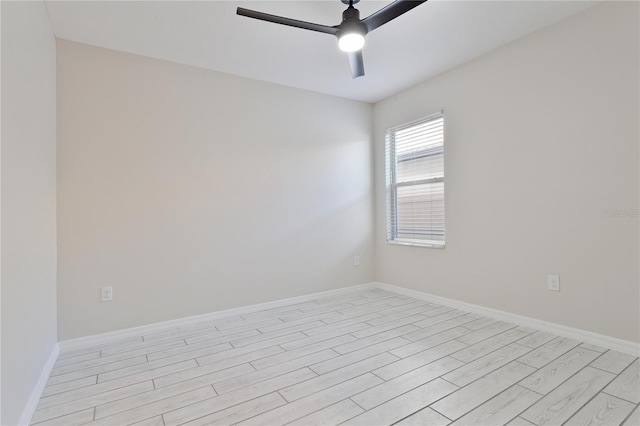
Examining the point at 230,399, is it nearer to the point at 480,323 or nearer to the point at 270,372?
the point at 270,372

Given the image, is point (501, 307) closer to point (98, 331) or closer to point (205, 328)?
point (205, 328)

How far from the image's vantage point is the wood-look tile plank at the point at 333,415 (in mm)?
1542

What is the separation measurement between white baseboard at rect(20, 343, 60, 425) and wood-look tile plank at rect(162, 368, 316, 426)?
0.64 meters

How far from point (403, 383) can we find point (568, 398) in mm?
835

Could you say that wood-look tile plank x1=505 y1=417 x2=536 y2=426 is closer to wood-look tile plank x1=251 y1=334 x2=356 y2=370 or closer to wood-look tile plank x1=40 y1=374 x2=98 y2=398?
wood-look tile plank x1=251 y1=334 x2=356 y2=370

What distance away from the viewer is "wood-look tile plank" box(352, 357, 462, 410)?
5.63 feet

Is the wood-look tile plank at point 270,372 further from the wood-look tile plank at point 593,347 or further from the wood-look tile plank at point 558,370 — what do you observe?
the wood-look tile plank at point 593,347

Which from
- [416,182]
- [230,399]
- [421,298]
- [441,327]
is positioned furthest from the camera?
[416,182]

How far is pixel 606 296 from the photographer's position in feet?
7.58

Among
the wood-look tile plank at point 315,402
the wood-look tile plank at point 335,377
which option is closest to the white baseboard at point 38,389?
the wood-look tile plank at point 315,402

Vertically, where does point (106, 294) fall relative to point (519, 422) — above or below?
above

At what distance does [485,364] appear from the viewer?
6.83 ft

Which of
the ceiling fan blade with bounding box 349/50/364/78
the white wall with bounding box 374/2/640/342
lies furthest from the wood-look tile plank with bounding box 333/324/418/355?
the ceiling fan blade with bounding box 349/50/364/78

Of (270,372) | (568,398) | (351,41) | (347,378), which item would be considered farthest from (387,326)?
(351,41)
